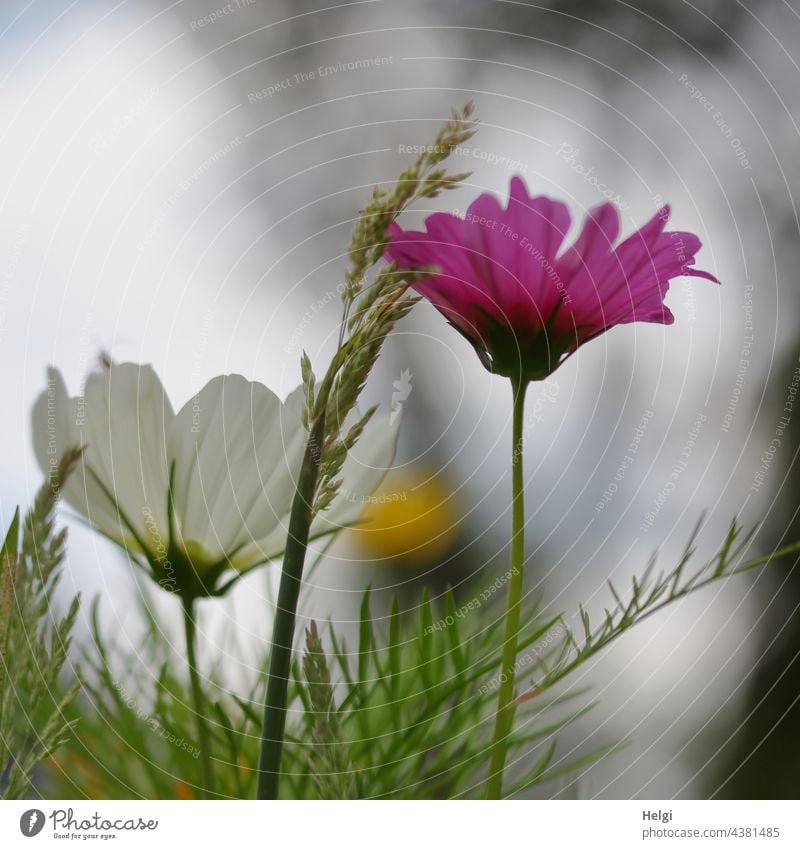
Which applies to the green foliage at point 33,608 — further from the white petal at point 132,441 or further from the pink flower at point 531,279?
the pink flower at point 531,279

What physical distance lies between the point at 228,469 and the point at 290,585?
0.04 metres

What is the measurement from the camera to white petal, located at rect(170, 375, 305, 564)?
0.22 meters

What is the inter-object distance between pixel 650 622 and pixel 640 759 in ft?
0.25

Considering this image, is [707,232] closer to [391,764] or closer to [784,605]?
[784,605]

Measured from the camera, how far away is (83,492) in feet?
0.73

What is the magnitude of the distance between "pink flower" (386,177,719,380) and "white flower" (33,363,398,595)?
0.16 ft

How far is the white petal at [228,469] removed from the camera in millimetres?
220

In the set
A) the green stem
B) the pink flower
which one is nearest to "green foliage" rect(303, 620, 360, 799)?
the green stem

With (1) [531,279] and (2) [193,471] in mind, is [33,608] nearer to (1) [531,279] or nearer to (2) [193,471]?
(2) [193,471]

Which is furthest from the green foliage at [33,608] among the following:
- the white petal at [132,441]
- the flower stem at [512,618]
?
the flower stem at [512,618]

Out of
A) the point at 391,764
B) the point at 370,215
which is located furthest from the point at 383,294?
the point at 391,764

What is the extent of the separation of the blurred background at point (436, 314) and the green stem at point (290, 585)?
10cm

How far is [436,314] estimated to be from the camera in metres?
0.37

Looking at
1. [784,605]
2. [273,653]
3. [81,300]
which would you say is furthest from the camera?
[784,605]
